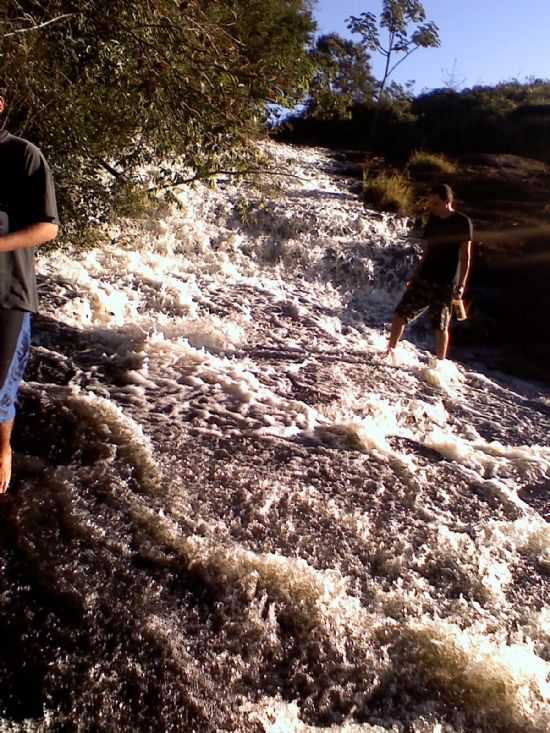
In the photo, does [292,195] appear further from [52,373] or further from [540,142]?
[540,142]

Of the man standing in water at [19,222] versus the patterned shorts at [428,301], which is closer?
the man standing in water at [19,222]

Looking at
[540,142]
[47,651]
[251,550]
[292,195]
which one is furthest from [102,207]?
[540,142]

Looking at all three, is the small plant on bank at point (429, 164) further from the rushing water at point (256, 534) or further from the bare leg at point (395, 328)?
the bare leg at point (395, 328)

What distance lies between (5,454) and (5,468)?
0.11 metres

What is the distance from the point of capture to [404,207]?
40.7 ft

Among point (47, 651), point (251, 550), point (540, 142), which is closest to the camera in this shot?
point (47, 651)

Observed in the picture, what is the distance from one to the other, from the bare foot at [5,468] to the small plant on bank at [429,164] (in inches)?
548

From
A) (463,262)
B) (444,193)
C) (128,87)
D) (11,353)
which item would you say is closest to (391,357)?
(463,262)

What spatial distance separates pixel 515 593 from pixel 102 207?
5024 mm

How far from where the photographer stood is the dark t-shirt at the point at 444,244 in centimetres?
608

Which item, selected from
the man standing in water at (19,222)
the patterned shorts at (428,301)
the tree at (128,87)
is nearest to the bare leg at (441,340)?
the patterned shorts at (428,301)

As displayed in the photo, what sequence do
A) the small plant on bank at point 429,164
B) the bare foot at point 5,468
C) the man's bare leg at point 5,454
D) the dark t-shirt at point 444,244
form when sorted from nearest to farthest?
the man's bare leg at point 5,454 < the bare foot at point 5,468 < the dark t-shirt at point 444,244 < the small plant on bank at point 429,164

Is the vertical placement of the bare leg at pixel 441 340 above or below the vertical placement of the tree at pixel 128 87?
below

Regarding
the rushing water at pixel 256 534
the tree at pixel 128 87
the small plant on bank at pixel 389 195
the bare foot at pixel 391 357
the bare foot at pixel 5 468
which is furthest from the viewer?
the small plant on bank at pixel 389 195
